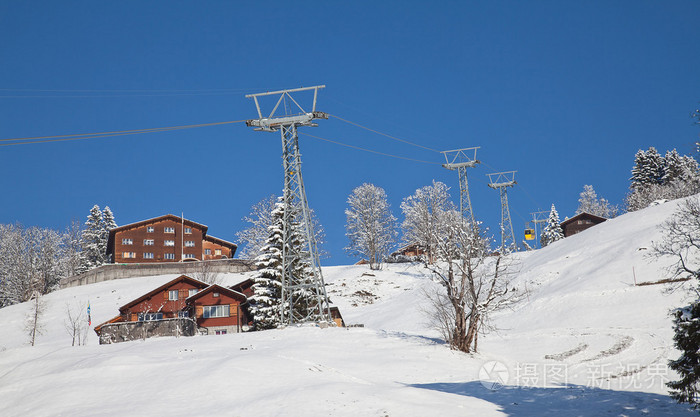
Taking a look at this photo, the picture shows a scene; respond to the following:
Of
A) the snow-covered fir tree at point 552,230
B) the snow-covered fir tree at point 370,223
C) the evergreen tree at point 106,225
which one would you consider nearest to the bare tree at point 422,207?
the snow-covered fir tree at point 370,223

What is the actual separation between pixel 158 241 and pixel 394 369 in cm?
7702

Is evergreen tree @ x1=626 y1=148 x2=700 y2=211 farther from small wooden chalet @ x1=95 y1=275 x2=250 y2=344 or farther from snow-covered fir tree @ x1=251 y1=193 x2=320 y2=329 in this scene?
small wooden chalet @ x1=95 y1=275 x2=250 y2=344

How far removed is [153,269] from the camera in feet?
260

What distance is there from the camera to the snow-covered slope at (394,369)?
58.5ft

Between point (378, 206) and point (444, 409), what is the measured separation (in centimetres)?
7232

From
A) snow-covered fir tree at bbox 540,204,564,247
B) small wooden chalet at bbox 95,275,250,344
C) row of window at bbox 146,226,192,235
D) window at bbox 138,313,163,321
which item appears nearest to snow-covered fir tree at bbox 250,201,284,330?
small wooden chalet at bbox 95,275,250,344

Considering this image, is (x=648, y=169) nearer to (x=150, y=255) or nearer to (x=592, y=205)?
(x=592, y=205)

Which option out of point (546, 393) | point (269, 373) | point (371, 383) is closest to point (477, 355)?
point (546, 393)

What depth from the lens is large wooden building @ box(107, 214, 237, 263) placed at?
9006 cm

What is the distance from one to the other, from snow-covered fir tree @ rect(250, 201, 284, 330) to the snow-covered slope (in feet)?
40.3

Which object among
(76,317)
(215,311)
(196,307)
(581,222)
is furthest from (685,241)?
(581,222)

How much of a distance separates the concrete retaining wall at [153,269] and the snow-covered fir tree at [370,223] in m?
17.4

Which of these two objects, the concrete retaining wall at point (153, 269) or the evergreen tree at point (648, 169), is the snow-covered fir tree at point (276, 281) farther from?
the evergreen tree at point (648, 169)

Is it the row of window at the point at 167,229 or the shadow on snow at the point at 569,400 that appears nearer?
the shadow on snow at the point at 569,400
